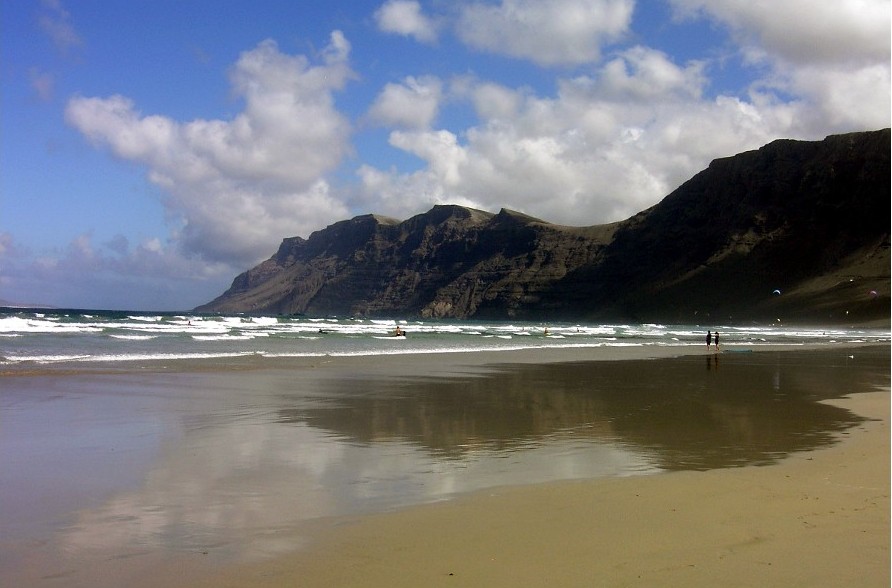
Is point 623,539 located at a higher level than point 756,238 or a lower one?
lower

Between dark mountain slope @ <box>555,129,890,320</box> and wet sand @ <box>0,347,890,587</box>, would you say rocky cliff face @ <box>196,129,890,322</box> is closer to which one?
dark mountain slope @ <box>555,129,890,320</box>

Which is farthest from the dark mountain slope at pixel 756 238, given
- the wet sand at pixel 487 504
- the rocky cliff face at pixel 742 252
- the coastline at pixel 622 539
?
the coastline at pixel 622 539

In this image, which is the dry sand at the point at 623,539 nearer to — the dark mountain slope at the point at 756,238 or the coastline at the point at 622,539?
the coastline at the point at 622,539

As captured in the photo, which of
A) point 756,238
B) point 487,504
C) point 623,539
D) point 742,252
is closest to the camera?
point 623,539

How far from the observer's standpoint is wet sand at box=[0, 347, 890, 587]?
5297 millimetres

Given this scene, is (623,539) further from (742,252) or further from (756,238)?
(756,238)

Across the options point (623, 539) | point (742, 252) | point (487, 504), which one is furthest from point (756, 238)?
point (623, 539)

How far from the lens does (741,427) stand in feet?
40.4

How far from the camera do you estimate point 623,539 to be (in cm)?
595

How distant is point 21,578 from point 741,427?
1038 centimetres

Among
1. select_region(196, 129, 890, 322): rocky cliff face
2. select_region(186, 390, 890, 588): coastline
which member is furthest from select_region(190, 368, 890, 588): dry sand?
select_region(196, 129, 890, 322): rocky cliff face

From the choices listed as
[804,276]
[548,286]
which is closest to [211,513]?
[804,276]

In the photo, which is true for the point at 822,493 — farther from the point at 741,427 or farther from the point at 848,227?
the point at 848,227

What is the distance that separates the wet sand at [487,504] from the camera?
530 cm
